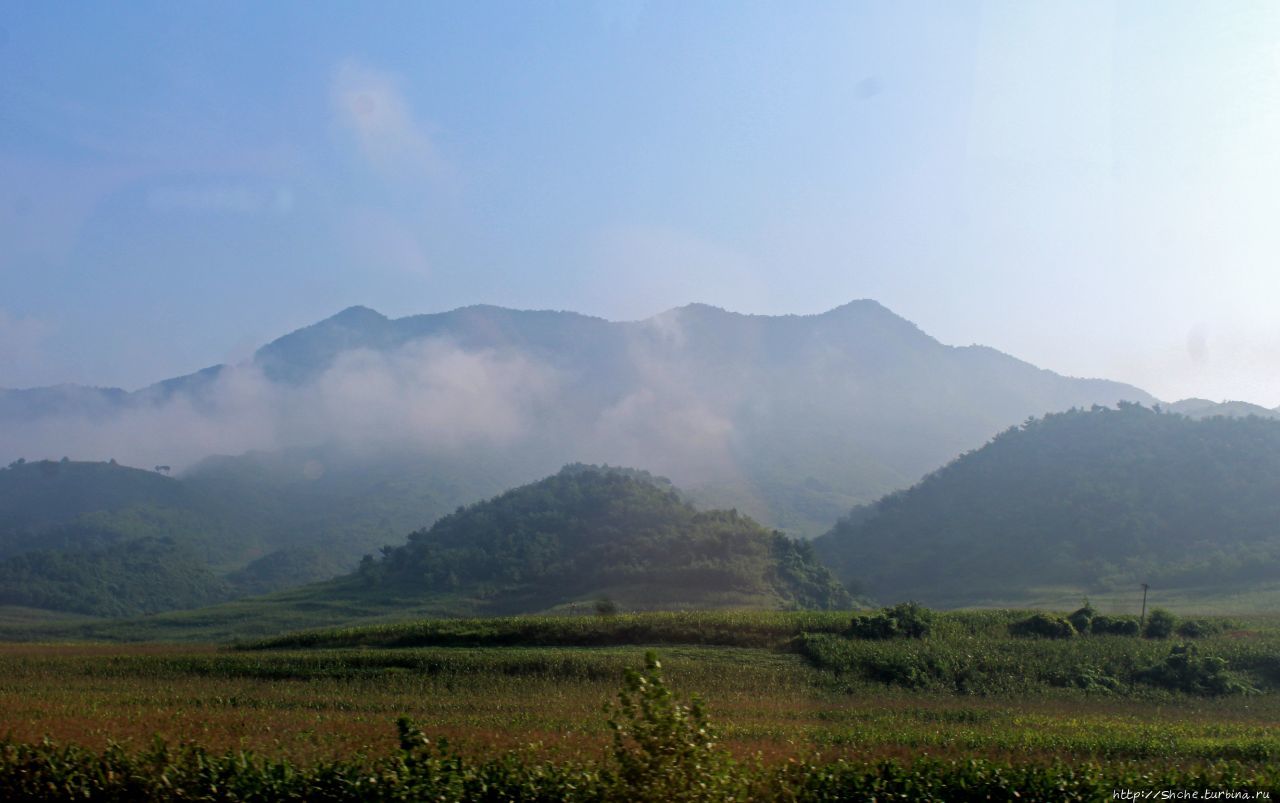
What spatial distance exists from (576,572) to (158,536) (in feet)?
320

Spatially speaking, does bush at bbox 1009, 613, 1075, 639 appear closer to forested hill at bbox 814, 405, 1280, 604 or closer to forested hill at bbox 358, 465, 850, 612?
forested hill at bbox 358, 465, 850, 612

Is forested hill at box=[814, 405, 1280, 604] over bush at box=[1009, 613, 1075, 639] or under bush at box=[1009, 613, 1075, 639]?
over

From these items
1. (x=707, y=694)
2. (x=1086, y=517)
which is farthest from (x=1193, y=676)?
(x=1086, y=517)

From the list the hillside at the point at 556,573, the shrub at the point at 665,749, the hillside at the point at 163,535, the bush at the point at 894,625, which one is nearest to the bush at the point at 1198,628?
the bush at the point at 894,625

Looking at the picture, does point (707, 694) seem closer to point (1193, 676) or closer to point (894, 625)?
point (894, 625)

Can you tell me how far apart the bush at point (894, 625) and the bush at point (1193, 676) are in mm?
7375

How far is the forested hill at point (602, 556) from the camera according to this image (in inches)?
3137

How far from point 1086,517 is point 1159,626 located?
63.3 metres

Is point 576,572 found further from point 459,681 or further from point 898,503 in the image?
point 459,681

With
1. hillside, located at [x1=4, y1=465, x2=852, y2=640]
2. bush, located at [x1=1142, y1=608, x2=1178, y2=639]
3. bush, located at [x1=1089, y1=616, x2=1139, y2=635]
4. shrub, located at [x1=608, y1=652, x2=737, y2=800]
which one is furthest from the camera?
hillside, located at [x1=4, y1=465, x2=852, y2=640]

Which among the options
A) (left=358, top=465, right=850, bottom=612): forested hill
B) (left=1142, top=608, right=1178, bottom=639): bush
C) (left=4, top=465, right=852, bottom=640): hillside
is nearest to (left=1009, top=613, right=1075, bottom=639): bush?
(left=1142, top=608, right=1178, bottom=639): bush

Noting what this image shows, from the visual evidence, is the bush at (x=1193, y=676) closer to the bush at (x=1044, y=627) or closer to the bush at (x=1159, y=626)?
the bush at (x=1044, y=627)

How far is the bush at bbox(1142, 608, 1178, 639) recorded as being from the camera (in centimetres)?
3583

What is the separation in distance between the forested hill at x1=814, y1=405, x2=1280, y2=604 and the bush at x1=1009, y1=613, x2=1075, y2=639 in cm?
4799
